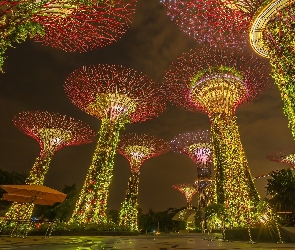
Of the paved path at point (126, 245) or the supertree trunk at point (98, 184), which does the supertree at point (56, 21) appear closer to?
the paved path at point (126, 245)

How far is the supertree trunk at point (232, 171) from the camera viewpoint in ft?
42.0

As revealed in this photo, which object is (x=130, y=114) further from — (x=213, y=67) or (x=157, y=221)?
(x=157, y=221)

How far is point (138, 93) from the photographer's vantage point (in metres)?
16.6

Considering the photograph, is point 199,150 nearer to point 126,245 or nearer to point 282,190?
point 282,190

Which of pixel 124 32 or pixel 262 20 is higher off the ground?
pixel 124 32

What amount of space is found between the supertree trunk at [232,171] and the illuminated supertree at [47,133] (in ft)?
29.3

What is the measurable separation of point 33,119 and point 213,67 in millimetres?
11981

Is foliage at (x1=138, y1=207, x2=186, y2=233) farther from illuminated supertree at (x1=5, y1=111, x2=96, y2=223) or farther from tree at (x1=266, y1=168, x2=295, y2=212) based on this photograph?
illuminated supertree at (x1=5, y1=111, x2=96, y2=223)

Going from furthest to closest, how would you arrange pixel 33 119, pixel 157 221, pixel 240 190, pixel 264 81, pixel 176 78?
pixel 157 221
pixel 33 119
pixel 176 78
pixel 264 81
pixel 240 190

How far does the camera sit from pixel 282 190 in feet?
72.2

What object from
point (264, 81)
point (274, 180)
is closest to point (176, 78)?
point (264, 81)

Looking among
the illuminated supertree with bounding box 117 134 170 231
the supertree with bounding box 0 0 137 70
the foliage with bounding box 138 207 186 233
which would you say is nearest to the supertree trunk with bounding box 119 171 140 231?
the illuminated supertree with bounding box 117 134 170 231

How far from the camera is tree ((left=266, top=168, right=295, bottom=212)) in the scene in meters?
21.3

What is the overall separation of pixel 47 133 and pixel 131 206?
27.4ft
